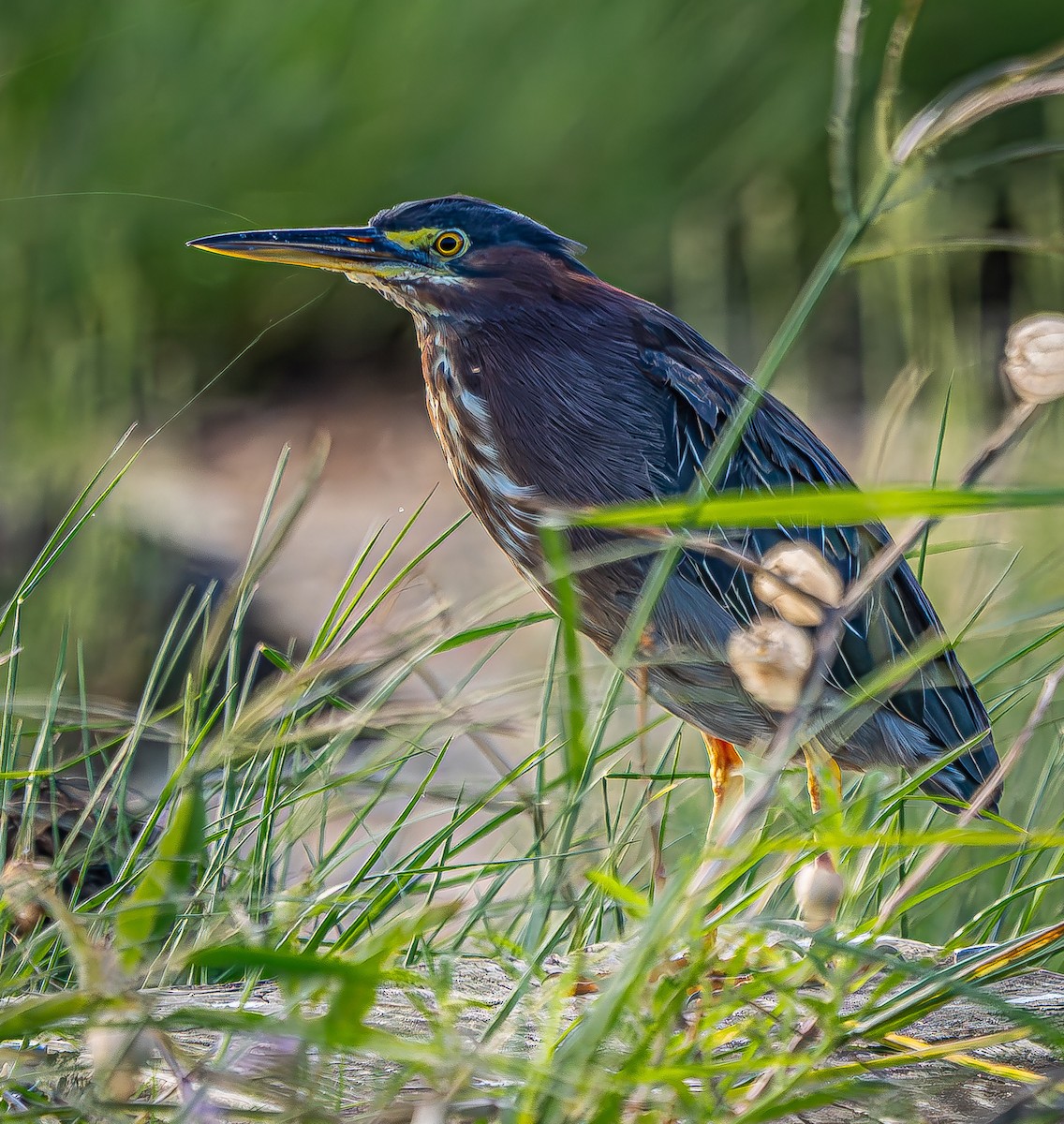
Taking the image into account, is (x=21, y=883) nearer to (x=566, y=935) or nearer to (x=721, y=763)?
(x=566, y=935)

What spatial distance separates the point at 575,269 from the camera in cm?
161

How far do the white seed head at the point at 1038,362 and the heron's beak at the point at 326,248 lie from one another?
893mm

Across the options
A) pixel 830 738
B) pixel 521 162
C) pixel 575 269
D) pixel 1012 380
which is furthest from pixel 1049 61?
pixel 521 162

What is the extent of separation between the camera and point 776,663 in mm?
708

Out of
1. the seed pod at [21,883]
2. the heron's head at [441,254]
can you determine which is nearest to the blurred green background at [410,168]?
the heron's head at [441,254]

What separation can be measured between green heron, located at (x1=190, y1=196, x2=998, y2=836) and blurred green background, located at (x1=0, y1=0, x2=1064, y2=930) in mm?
2291

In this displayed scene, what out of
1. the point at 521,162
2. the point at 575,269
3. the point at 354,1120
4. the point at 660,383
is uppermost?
the point at 521,162

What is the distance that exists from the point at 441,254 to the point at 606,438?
0.29 metres

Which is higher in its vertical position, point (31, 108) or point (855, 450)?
point (31, 108)

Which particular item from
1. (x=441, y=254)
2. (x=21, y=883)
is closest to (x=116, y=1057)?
(x=21, y=883)

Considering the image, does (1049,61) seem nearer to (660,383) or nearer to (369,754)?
(369,754)

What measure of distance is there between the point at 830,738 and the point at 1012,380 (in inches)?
27.9

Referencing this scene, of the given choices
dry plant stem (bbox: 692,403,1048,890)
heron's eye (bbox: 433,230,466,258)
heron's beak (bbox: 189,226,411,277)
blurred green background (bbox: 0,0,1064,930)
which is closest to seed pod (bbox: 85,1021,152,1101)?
dry plant stem (bbox: 692,403,1048,890)

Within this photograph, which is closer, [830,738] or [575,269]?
Answer: [830,738]
